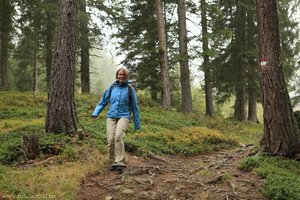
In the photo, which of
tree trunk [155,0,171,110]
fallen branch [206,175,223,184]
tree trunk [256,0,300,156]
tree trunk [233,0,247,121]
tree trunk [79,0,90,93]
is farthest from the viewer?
tree trunk [79,0,90,93]

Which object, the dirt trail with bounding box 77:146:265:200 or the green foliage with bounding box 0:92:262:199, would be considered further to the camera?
the green foliage with bounding box 0:92:262:199

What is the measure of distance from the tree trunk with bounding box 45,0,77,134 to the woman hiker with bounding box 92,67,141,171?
6.25ft

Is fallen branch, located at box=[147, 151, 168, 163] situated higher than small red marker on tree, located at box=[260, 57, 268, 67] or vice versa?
small red marker on tree, located at box=[260, 57, 268, 67]

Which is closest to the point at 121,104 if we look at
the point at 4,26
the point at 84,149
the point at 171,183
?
the point at 84,149

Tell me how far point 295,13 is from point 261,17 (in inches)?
709

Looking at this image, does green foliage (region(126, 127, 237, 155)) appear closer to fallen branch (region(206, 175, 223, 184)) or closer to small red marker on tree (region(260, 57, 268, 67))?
fallen branch (region(206, 175, 223, 184))

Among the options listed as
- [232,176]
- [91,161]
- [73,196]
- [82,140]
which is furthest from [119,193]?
[82,140]

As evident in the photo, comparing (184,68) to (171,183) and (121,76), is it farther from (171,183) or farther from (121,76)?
(171,183)

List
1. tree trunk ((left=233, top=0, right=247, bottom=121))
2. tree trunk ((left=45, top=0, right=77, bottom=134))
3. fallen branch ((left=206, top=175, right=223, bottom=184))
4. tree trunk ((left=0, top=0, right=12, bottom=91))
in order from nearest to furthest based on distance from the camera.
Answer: fallen branch ((left=206, top=175, right=223, bottom=184))
tree trunk ((left=45, top=0, right=77, bottom=134))
tree trunk ((left=0, top=0, right=12, bottom=91))
tree trunk ((left=233, top=0, right=247, bottom=121))

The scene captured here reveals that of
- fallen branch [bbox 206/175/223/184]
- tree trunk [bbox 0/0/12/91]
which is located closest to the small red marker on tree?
fallen branch [bbox 206/175/223/184]

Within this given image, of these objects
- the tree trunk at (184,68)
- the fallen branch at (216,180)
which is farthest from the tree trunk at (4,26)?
the fallen branch at (216,180)

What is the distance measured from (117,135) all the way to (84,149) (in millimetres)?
1507

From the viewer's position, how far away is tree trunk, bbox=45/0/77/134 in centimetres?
994

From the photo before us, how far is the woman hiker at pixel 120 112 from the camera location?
8255mm
